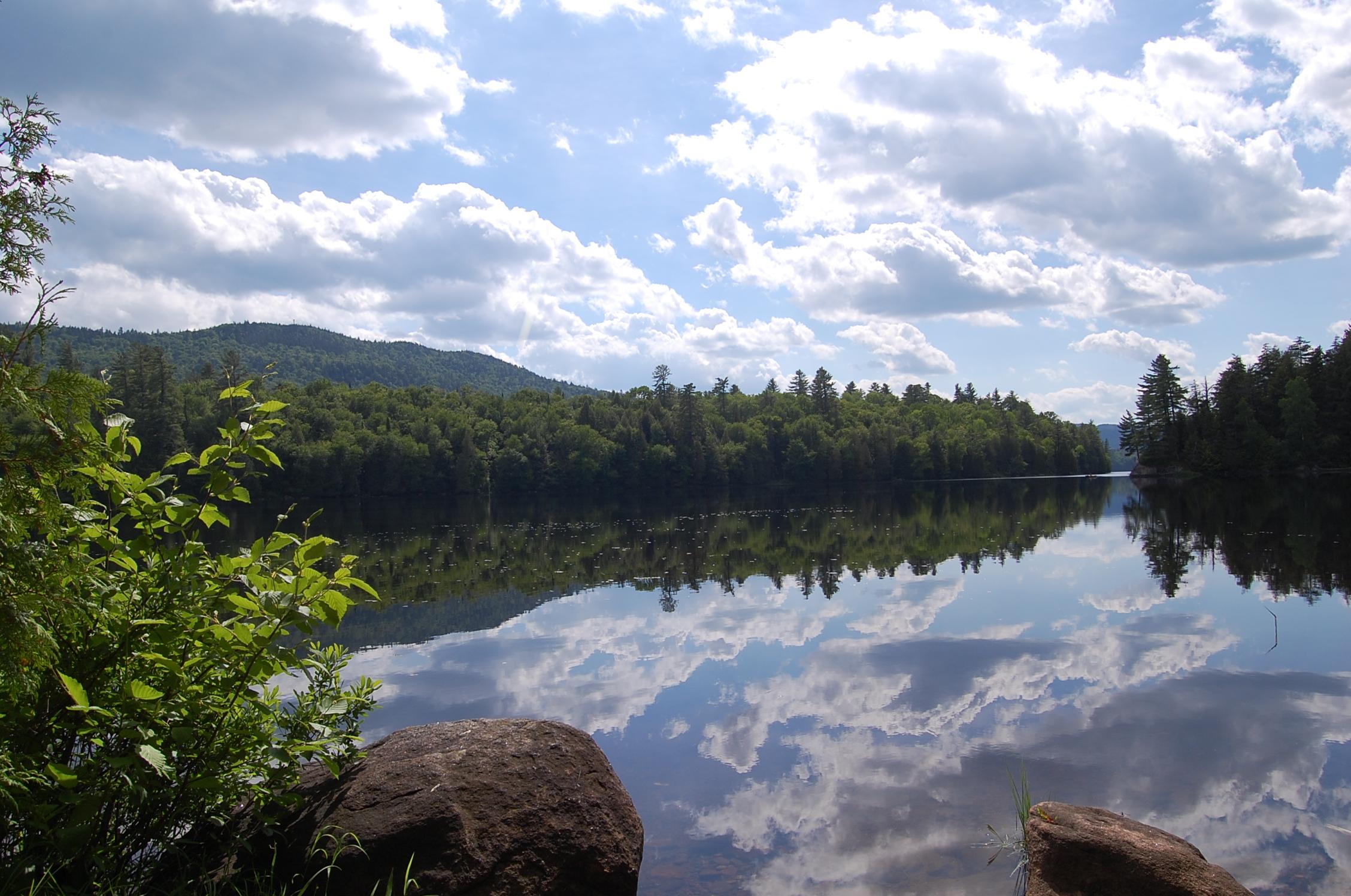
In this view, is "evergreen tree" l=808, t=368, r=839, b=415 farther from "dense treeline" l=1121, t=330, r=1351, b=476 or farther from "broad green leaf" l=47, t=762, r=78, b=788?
"broad green leaf" l=47, t=762, r=78, b=788

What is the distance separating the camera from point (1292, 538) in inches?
1176

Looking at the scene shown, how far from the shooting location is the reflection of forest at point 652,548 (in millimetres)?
23578

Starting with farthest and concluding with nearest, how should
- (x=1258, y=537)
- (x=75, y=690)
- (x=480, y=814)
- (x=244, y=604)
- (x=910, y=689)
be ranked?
(x=1258, y=537) → (x=910, y=689) → (x=480, y=814) → (x=244, y=604) → (x=75, y=690)

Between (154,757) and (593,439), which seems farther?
(593,439)

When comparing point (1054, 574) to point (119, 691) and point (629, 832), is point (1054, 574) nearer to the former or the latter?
point (629, 832)

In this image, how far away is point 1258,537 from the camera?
31312 millimetres

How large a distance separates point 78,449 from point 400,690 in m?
11.4

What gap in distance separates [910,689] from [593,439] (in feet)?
347

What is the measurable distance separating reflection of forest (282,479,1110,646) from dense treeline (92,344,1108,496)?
3412 centimetres

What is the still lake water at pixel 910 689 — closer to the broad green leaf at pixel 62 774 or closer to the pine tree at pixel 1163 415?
the broad green leaf at pixel 62 774

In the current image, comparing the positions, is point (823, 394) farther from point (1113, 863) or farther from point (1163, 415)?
point (1113, 863)

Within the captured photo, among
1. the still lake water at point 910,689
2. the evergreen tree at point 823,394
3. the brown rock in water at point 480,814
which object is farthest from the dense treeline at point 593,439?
the brown rock in water at point 480,814

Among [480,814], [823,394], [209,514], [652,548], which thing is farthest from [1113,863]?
[823,394]

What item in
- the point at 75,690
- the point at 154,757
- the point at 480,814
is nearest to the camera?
the point at 75,690
